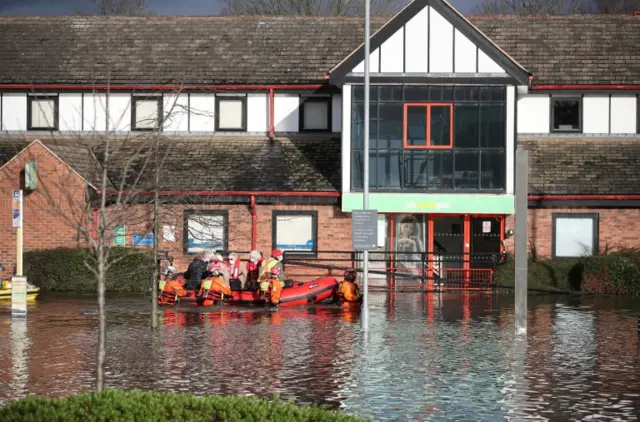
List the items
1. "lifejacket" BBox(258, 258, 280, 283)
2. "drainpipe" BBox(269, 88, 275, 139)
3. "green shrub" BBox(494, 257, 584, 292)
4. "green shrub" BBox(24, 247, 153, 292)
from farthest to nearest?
"drainpipe" BBox(269, 88, 275, 139) → "green shrub" BBox(494, 257, 584, 292) → "green shrub" BBox(24, 247, 153, 292) → "lifejacket" BBox(258, 258, 280, 283)

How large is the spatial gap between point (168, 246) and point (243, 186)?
9.97ft

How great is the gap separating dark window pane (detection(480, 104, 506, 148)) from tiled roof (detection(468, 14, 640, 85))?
295 centimetres

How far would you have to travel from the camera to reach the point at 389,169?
37.2 metres

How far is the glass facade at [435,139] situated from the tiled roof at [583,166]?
5.76ft

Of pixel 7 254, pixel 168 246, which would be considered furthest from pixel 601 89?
pixel 7 254

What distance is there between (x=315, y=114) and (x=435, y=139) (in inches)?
204

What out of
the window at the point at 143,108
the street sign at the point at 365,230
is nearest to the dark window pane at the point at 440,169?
the window at the point at 143,108

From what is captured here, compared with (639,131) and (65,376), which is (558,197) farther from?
(65,376)

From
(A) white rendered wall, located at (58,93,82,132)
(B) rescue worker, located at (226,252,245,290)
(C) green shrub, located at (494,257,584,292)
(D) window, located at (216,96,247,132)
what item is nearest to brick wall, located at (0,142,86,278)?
(A) white rendered wall, located at (58,93,82,132)

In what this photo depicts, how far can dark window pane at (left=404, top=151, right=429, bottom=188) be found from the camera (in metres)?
37.1

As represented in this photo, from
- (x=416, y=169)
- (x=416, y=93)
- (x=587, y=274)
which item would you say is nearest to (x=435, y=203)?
(x=416, y=169)

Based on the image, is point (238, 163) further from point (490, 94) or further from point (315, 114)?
point (490, 94)

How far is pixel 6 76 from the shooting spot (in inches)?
1640

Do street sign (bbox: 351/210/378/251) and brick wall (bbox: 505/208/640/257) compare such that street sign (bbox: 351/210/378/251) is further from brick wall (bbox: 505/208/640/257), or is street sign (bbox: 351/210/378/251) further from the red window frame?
brick wall (bbox: 505/208/640/257)
